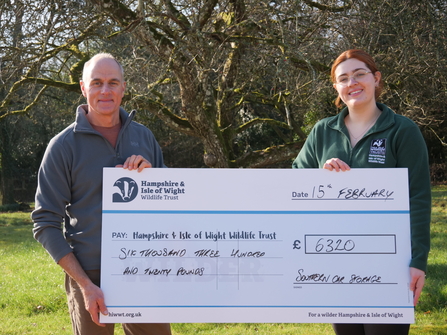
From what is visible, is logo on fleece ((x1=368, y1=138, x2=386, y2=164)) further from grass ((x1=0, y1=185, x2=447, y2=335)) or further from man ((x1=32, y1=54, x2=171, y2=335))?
grass ((x1=0, y1=185, x2=447, y2=335))

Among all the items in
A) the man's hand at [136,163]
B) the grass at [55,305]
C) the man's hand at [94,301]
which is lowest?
the grass at [55,305]

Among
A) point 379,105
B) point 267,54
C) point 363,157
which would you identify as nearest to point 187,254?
point 363,157

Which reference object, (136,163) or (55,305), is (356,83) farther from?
(55,305)

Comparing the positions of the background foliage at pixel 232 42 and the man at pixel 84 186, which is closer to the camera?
the man at pixel 84 186

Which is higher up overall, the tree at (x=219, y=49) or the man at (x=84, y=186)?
the tree at (x=219, y=49)

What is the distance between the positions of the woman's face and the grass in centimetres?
307

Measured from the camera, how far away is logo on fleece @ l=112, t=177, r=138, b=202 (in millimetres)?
2758

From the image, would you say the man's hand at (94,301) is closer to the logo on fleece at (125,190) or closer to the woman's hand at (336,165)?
the logo on fleece at (125,190)

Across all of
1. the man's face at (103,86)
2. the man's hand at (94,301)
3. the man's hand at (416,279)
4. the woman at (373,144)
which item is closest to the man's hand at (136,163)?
the man's face at (103,86)

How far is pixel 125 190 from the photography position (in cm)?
277

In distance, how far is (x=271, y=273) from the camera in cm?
274

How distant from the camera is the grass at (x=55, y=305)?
201 inches

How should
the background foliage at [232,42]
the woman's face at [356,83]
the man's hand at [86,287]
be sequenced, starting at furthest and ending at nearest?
the background foliage at [232,42] < the woman's face at [356,83] < the man's hand at [86,287]

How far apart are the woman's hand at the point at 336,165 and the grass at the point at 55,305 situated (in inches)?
113
